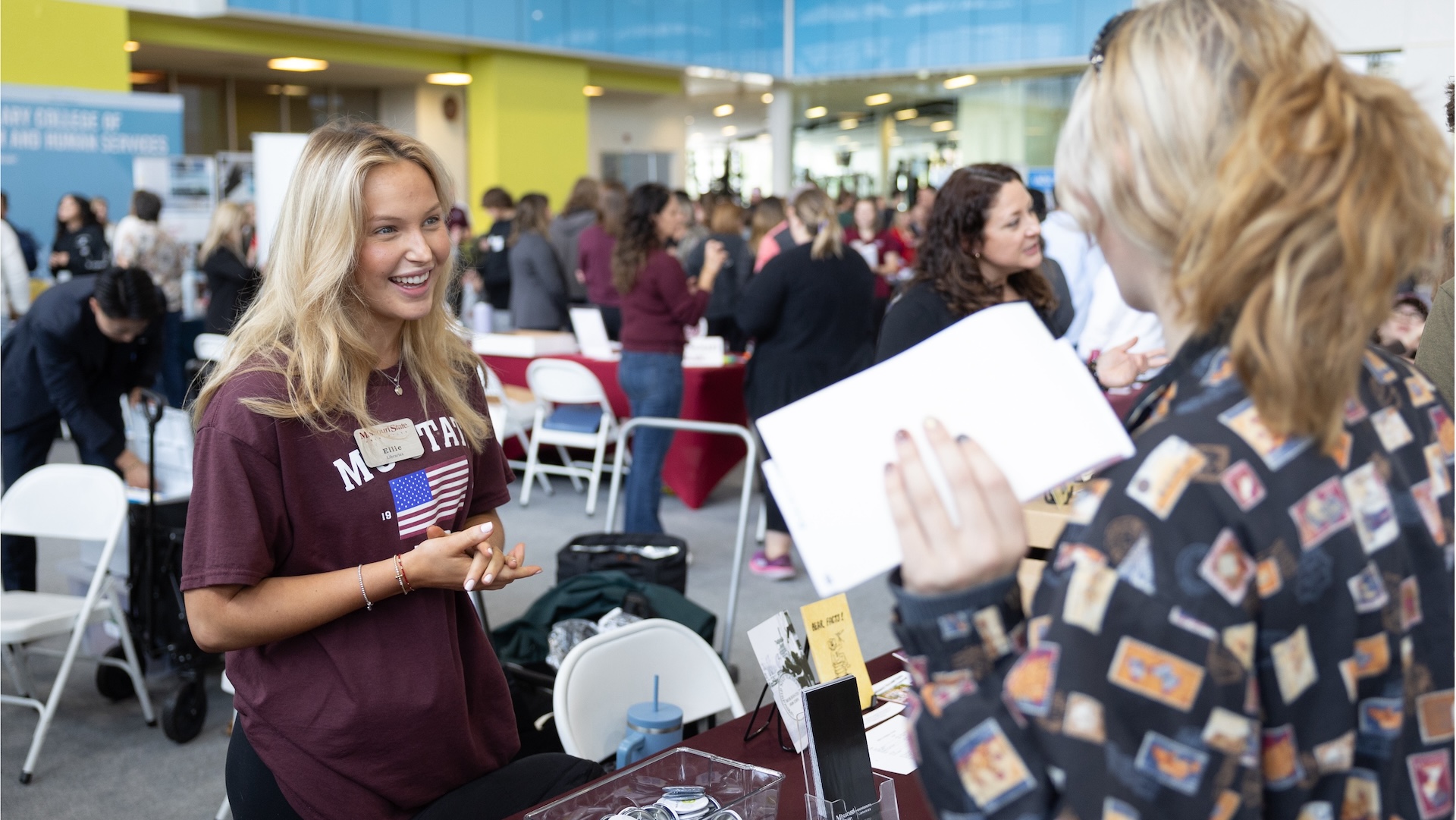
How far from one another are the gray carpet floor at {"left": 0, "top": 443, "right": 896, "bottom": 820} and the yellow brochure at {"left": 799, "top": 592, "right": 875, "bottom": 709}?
4.09 ft

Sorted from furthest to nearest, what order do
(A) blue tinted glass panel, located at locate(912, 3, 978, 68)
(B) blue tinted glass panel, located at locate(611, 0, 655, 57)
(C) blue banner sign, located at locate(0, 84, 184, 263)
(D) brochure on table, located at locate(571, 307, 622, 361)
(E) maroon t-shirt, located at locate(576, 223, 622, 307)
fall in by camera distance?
(A) blue tinted glass panel, located at locate(912, 3, 978, 68) < (B) blue tinted glass panel, located at locate(611, 0, 655, 57) < (C) blue banner sign, located at locate(0, 84, 184, 263) < (E) maroon t-shirt, located at locate(576, 223, 622, 307) < (D) brochure on table, located at locate(571, 307, 622, 361)

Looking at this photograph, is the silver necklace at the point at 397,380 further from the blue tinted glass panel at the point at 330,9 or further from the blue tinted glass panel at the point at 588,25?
the blue tinted glass panel at the point at 588,25

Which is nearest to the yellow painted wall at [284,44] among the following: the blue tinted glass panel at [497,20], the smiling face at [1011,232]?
the blue tinted glass panel at [497,20]

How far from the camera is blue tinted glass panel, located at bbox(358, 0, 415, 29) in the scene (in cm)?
1208

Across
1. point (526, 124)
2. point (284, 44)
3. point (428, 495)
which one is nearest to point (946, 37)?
point (526, 124)

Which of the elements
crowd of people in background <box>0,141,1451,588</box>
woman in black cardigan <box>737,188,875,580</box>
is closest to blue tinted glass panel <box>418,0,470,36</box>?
crowd of people in background <box>0,141,1451,588</box>

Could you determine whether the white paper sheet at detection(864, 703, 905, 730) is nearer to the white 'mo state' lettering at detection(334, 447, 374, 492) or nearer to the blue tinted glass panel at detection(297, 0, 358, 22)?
the white 'mo state' lettering at detection(334, 447, 374, 492)

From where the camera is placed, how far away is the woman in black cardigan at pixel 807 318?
4.69 meters

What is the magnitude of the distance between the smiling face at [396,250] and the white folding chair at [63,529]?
1864 millimetres

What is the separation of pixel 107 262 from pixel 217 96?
6.44 metres

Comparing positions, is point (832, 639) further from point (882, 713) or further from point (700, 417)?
point (700, 417)

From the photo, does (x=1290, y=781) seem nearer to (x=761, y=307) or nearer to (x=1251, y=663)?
(x=1251, y=663)

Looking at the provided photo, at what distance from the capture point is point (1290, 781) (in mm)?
716

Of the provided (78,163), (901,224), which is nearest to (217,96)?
(78,163)
